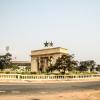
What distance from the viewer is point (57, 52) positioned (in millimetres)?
76875

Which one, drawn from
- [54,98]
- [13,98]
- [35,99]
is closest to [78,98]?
[54,98]

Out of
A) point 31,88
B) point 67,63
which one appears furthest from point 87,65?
point 31,88

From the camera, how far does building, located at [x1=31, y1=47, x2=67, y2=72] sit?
77250mm

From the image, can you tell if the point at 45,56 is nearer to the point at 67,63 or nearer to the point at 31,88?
the point at 67,63

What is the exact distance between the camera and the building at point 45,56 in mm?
77250

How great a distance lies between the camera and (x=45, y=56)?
8100cm

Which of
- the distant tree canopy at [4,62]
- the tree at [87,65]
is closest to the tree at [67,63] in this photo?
the distant tree canopy at [4,62]

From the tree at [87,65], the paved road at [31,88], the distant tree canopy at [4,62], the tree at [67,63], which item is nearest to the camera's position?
the paved road at [31,88]

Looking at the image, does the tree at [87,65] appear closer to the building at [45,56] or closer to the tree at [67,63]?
the building at [45,56]

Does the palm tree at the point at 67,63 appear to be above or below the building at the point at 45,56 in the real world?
below

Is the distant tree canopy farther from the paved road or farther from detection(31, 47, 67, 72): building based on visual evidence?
the paved road

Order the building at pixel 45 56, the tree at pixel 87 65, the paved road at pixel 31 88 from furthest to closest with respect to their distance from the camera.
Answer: the tree at pixel 87 65 < the building at pixel 45 56 < the paved road at pixel 31 88

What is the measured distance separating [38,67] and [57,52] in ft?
43.4

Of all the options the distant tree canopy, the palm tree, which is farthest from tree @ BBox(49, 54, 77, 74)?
the distant tree canopy
